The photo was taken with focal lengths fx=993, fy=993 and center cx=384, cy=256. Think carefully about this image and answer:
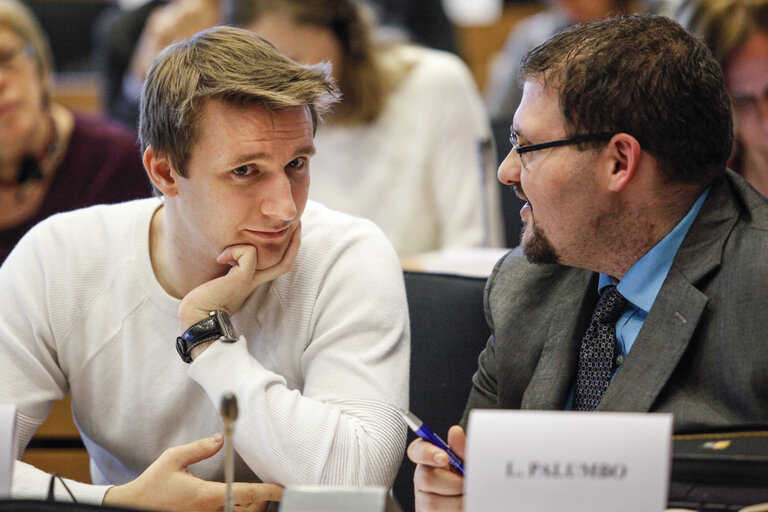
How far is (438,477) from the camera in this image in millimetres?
1615

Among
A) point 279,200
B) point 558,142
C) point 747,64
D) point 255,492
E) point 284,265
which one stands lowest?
point 255,492

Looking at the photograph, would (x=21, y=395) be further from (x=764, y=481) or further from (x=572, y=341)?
(x=764, y=481)

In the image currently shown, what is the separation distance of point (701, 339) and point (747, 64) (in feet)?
4.07

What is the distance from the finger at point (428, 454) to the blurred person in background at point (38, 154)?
6.36ft

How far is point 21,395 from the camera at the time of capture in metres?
1.87

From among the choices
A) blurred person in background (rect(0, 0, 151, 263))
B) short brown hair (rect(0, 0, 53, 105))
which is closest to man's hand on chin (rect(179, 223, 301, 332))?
blurred person in background (rect(0, 0, 151, 263))

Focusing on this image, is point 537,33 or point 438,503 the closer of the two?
point 438,503

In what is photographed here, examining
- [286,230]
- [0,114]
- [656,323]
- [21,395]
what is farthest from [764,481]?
[0,114]

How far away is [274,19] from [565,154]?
5.99 feet

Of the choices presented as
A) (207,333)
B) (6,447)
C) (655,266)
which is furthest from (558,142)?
(6,447)

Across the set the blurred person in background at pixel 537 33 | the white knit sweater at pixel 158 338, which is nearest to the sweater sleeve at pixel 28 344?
the white knit sweater at pixel 158 338

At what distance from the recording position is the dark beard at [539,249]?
177cm

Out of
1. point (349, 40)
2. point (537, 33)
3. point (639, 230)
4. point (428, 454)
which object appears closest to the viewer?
point (428, 454)

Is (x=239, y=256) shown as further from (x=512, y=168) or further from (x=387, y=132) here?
(x=387, y=132)
